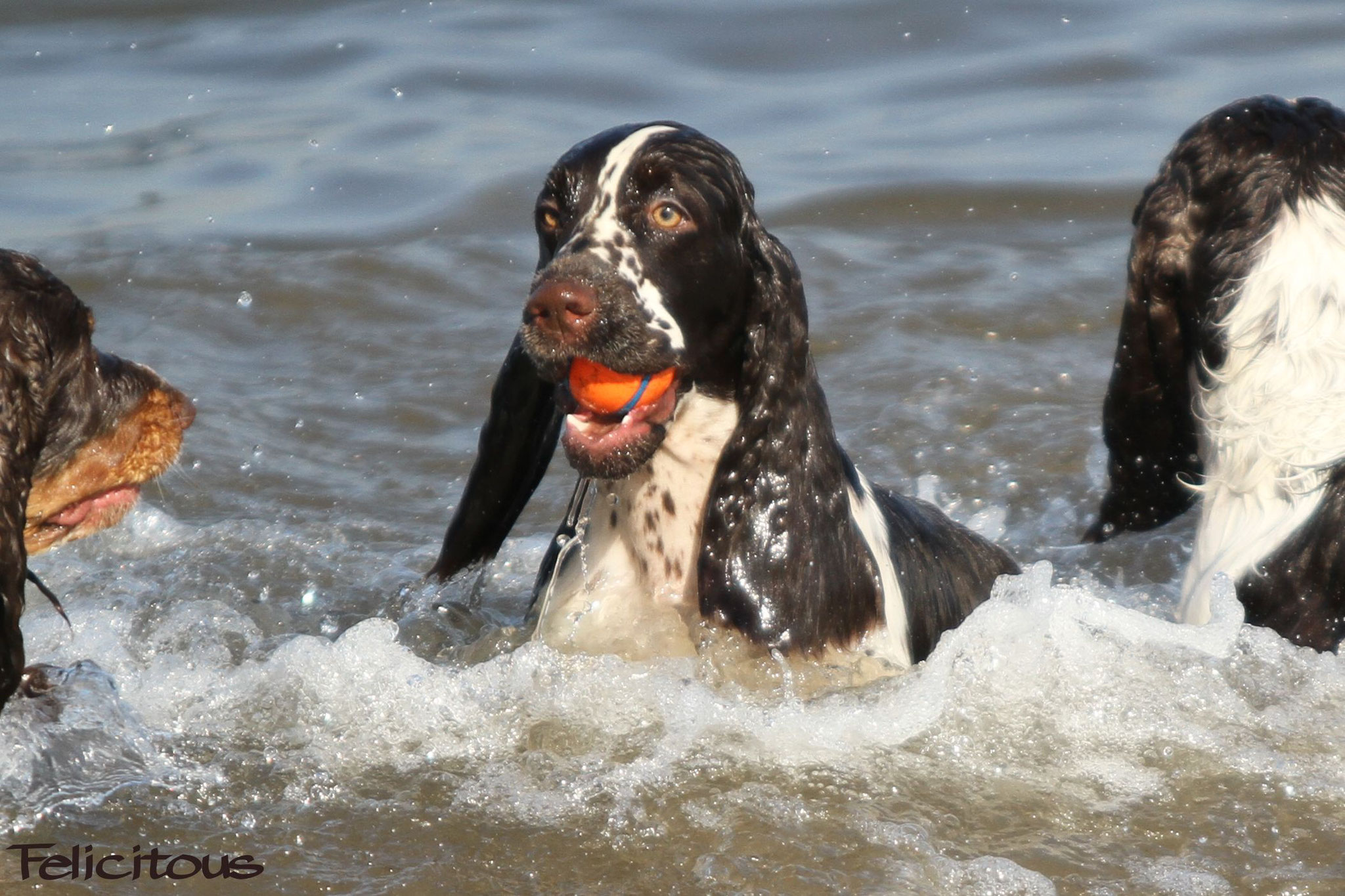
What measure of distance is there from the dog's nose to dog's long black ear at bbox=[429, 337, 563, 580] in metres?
0.49

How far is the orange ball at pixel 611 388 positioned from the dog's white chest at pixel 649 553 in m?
0.16

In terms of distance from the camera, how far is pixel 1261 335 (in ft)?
15.0

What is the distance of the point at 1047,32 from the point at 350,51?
5068 millimetres

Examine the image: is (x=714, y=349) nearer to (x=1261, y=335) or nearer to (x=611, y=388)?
(x=611, y=388)

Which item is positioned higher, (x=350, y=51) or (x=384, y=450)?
(x=350, y=51)

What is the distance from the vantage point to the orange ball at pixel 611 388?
4.31 m

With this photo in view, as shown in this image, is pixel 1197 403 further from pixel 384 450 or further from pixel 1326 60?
pixel 1326 60

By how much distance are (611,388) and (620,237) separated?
1.16 ft

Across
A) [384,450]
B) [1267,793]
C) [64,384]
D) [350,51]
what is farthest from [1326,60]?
[64,384]

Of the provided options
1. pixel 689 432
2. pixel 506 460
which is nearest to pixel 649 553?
pixel 689 432

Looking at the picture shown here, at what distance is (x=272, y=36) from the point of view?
44.3ft

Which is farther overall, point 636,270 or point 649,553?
point 649,553
